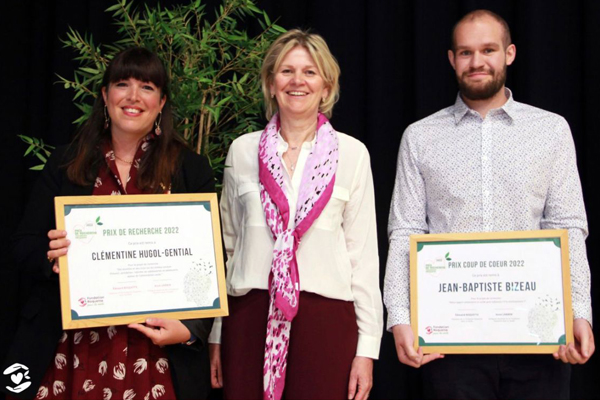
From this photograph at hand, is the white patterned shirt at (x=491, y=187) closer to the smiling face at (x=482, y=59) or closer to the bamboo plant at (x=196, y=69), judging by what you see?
the smiling face at (x=482, y=59)

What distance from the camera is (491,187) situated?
2.33 metres

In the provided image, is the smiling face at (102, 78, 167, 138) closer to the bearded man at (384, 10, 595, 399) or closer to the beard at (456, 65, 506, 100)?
the bearded man at (384, 10, 595, 399)

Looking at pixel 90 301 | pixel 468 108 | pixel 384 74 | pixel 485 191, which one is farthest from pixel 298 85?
pixel 384 74

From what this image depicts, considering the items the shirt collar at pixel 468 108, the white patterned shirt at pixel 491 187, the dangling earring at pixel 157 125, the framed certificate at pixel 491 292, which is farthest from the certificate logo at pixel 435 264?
the dangling earring at pixel 157 125

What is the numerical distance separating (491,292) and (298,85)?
924mm

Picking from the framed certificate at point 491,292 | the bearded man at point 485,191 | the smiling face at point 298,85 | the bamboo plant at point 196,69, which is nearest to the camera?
the framed certificate at point 491,292

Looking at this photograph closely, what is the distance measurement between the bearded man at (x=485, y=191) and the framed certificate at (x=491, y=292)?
0.27 feet

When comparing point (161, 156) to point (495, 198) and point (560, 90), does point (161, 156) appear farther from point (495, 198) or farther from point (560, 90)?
point (560, 90)

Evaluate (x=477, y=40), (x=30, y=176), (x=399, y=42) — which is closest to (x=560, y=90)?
(x=399, y=42)

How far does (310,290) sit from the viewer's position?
222 cm

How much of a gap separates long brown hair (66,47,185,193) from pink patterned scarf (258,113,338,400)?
31 centimetres

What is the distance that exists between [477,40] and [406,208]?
24.6 inches

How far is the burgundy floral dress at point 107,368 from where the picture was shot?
6.77ft
